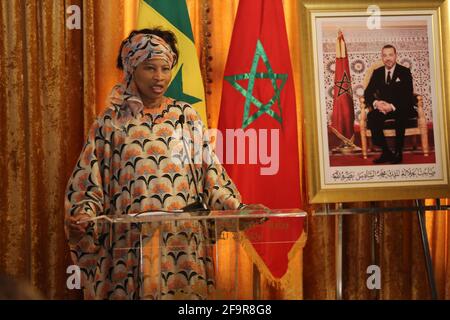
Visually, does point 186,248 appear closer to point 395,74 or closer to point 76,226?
point 76,226

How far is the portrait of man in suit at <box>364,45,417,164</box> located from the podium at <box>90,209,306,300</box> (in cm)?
111

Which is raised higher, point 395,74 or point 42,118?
point 395,74

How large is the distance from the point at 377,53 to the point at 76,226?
2010 millimetres

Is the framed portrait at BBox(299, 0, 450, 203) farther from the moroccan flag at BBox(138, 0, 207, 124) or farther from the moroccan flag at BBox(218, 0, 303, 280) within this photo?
the moroccan flag at BBox(138, 0, 207, 124)

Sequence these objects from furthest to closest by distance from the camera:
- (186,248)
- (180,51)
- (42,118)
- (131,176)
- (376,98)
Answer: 1. (42,118)
2. (180,51)
3. (376,98)
4. (131,176)
5. (186,248)

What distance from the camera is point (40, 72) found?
4719mm

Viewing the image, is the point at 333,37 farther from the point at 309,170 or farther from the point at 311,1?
the point at 309,170

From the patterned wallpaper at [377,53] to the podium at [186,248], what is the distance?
1255 millimetres

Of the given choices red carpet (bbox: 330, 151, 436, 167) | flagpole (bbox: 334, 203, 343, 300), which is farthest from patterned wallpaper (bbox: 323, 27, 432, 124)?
flagpole (bbox: 334, 203, 343, 300)

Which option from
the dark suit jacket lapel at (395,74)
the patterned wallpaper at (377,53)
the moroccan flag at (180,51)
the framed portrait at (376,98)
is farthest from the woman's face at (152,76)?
the dark suit jacket lapel at (395,74)

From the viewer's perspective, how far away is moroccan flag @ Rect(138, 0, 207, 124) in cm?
448

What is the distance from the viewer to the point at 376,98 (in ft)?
14.5

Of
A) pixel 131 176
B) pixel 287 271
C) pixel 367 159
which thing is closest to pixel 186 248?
pixel 131 176

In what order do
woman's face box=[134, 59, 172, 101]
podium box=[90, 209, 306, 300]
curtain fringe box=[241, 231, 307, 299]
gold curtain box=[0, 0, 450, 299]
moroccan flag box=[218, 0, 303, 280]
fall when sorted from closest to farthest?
podium box=[90, 209, 306, 300]
curtain fringe box=[241, 231, 307, 299]
woman's face box=[134, 59, 172, 101]
moroccan flag box=[218, 0, 303, 280]
gold curtain box=[0, 0, 450, 299]
